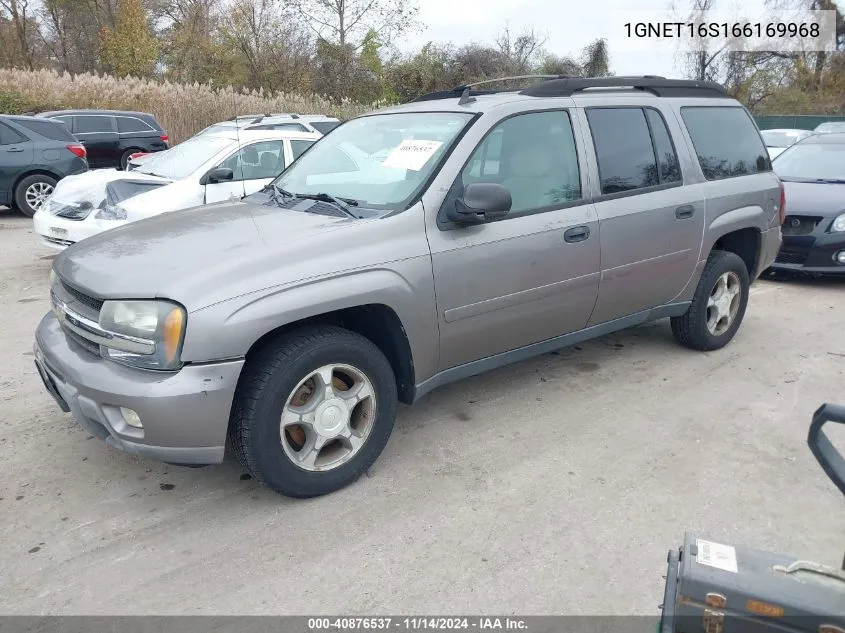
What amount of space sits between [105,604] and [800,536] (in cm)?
286

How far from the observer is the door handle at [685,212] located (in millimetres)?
4559

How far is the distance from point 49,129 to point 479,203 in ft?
35.6

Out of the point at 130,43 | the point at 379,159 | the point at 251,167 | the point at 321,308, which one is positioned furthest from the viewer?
the point at 130,43

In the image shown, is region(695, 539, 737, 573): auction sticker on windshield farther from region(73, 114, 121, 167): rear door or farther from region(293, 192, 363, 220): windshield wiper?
region(73, 114, 121, 167): rear door

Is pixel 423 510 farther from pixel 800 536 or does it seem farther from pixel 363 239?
pixel 800 536

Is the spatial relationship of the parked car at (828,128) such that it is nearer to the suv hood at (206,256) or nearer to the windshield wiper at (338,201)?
the windshield wiper at (338,201)

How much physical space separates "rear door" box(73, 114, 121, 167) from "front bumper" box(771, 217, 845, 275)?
13414 mm

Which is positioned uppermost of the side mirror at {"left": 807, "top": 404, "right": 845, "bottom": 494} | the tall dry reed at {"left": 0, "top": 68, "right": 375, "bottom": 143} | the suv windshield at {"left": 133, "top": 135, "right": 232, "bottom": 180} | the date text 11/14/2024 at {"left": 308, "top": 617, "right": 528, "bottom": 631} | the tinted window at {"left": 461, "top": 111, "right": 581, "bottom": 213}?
the tall dry reed at {"left": 0, "top": 68, "right": 375, "bottom": 143}

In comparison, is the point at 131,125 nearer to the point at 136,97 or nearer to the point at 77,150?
the point at 77,150

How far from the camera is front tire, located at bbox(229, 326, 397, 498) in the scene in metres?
2.96

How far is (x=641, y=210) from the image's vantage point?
4.34m

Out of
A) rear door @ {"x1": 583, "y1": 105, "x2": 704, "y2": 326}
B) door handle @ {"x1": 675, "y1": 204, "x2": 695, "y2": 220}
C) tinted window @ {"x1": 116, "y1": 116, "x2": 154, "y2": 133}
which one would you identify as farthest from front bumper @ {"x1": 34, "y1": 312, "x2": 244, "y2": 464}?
tinted window @ {"x1": 116, "y1": 116, "x2": 154, "y2": 133}

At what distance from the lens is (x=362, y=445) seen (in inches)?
131

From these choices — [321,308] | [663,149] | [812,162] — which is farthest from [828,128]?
[321,308]
